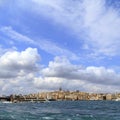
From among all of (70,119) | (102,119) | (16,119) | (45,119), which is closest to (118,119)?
(102,119)

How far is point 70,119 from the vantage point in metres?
79.5

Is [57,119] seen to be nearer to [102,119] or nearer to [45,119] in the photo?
[45,119]

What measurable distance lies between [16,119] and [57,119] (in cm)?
817

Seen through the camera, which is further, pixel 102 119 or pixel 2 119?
pixel 102 119

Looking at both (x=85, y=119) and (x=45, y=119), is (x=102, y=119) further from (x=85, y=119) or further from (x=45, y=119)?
(x=45, y=119)

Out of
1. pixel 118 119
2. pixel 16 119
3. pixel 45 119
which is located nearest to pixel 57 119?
pixel 45 119

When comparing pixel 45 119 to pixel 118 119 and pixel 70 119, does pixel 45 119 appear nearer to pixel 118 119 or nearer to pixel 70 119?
pixel 70 119

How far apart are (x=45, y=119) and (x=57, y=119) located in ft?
7.86

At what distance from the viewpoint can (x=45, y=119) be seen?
78375 millimetres

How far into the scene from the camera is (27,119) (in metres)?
77.5

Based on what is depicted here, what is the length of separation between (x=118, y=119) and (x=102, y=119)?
3696 mm

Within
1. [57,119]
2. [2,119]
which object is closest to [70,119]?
[57,119]

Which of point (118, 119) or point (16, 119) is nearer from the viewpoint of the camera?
point (16, 119)

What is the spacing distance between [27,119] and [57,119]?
5979mm
